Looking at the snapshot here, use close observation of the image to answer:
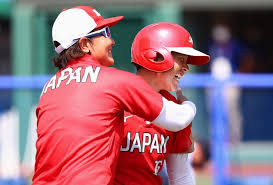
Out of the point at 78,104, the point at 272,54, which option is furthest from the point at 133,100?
the point at 272,54

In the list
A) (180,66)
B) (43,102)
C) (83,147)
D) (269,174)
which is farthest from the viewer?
(269,174)

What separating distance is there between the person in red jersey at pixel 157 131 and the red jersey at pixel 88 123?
0.19 metres

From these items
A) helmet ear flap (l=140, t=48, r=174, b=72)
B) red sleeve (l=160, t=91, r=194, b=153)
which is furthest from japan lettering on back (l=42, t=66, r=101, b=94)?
red sleeve (l=160, t=91, r=194, b=153)

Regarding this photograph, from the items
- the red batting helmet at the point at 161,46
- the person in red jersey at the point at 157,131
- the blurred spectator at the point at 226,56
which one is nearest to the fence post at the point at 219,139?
the blurred spectator at the point at 226,56

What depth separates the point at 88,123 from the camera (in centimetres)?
284

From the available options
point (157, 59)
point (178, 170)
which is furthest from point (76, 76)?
point (178, 170)

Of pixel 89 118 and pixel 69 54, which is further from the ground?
pixel 69 54

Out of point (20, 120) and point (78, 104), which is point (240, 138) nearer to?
point (20, 120)

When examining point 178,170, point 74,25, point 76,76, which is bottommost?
point 178,170

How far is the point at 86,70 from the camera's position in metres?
2.95

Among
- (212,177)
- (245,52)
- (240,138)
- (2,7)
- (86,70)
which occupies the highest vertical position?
(2,7)

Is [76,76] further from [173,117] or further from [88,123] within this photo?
[173,117]

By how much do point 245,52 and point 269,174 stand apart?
4250mm

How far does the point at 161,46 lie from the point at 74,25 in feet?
1.71
